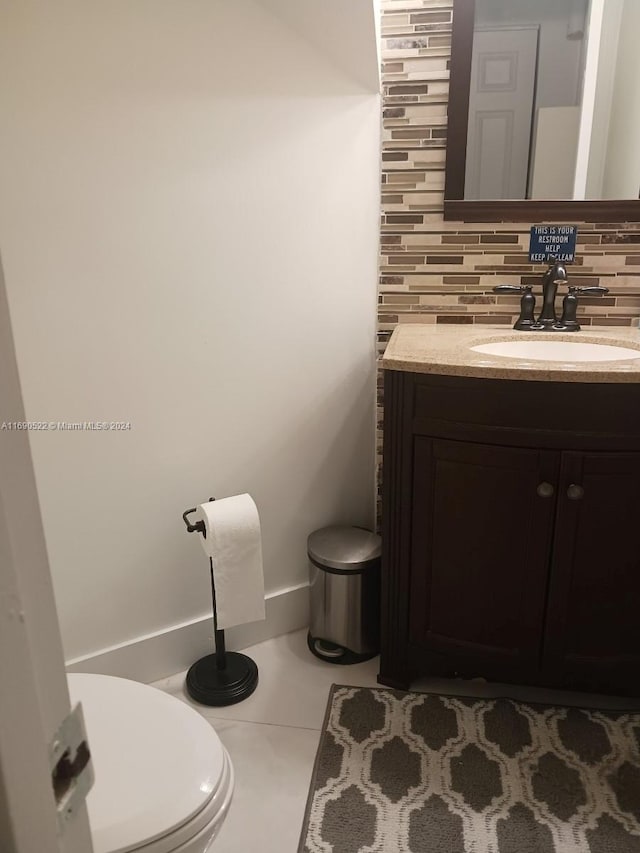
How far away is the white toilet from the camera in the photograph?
875mm

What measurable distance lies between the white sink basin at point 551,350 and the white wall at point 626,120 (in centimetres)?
42

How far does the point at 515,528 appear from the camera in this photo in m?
1.44

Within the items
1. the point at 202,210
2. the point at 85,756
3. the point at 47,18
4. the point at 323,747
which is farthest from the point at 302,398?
the point at 85,756

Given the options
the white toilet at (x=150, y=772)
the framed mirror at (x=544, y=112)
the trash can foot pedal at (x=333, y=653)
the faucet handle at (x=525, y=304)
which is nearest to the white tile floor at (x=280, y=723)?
the trash can foot pedal at (x=333, y=653)

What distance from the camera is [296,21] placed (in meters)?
1.46

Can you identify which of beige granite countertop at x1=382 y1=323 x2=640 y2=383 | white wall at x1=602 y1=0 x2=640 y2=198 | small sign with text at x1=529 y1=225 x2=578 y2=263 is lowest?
beige granite countertop at x1=382 y1=323 x2=640 y2=383

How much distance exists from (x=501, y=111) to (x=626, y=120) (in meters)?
0.34

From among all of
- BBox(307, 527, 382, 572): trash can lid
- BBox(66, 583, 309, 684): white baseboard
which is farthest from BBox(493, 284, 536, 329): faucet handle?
BBox(66, 583, 309, 684): white baseboard

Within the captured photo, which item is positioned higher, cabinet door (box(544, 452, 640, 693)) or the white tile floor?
cabinet door (box(544, 452, 640, 693))

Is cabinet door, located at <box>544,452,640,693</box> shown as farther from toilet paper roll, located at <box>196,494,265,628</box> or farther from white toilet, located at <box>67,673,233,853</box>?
white toilet, located at <box>67,673,233,853</box>

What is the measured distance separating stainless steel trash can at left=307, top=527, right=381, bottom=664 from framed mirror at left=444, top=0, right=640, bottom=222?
967mm

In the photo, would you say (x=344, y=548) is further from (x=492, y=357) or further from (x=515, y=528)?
(x=492, y=357)

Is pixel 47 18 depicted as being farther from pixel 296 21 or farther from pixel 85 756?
pixel 85 756

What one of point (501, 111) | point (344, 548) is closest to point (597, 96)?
point (501, 111)
